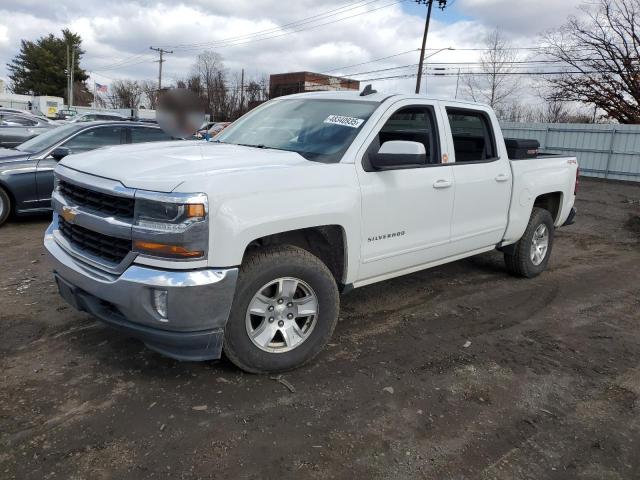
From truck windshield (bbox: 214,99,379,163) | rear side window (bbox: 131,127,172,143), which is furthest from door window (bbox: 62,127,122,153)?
truck windshield (bbox: 214,99,379,163)

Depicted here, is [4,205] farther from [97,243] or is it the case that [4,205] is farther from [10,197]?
[97,243]

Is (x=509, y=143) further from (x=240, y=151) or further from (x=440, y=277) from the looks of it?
(x=240, y=151)

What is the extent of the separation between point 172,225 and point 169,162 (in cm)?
63

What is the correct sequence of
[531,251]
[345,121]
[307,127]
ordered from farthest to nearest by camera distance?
[531,251]
[307,127]
[345,121]

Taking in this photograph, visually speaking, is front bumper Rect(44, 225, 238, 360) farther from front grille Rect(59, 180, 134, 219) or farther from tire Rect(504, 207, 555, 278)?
tire Rect(504, 207, 555, 278)

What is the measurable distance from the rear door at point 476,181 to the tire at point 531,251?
699 mm

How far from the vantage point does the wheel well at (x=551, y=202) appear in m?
6.35

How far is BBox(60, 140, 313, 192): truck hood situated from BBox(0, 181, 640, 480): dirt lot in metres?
1.33

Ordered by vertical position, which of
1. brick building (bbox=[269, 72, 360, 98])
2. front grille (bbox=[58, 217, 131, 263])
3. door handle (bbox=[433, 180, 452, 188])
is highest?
brick building (bbox=[269, 72, 360, 98])

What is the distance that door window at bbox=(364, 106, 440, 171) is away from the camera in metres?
4.37

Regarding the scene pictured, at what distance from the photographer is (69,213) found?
133 inches

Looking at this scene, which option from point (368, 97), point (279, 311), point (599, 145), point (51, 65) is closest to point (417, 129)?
point (368, 97)

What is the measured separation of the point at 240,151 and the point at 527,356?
109 inches

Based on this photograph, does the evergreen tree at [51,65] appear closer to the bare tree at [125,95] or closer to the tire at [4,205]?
the bare tree at [125,95]
